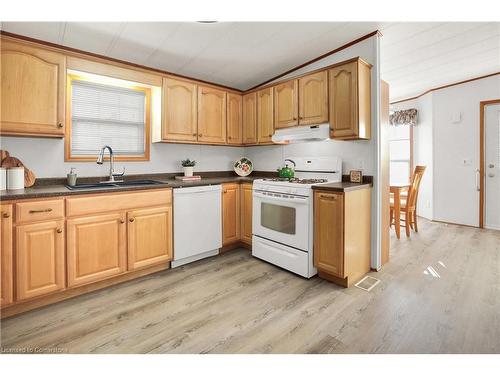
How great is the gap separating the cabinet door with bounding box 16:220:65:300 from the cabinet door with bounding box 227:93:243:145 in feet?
7.70

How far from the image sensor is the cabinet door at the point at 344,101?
2.48 m

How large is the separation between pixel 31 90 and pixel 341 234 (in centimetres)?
298

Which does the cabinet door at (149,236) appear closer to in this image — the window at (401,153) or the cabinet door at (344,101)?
→ the cabinet door at (344,101)

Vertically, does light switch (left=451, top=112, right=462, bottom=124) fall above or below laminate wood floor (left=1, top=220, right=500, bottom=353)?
above

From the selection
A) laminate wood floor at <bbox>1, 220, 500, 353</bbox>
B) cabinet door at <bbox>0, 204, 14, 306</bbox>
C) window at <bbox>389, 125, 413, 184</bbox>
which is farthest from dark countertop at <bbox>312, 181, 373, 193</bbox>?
window at <bbox>389, 125, 413, 184</bbox>

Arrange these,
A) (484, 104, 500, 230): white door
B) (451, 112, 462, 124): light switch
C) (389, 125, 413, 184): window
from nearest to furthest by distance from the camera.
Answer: (484, 104, 500, 230): white door < (451, 112, 462, 124): light switch < (389, 125, 413, 184): window

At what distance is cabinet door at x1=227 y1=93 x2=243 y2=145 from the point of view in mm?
3711

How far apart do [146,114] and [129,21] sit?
119 centimetres

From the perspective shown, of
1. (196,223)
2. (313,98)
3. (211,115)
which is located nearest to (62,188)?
(196,223)

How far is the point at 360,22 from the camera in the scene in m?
2.36

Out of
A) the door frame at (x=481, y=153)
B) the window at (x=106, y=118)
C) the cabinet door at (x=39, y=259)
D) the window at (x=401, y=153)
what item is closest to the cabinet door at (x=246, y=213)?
the window at (x=106, y=118)

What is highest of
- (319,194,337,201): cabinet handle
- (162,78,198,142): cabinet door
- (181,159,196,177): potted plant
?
(162,78,198,142): cabinet door

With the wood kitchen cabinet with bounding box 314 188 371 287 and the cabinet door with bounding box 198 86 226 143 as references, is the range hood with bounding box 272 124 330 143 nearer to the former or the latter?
the wood kitchen cabinet with bounding box 314 188 371 287

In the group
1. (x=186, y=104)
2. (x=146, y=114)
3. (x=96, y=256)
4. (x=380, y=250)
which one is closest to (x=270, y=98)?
(x=186, y=104)
